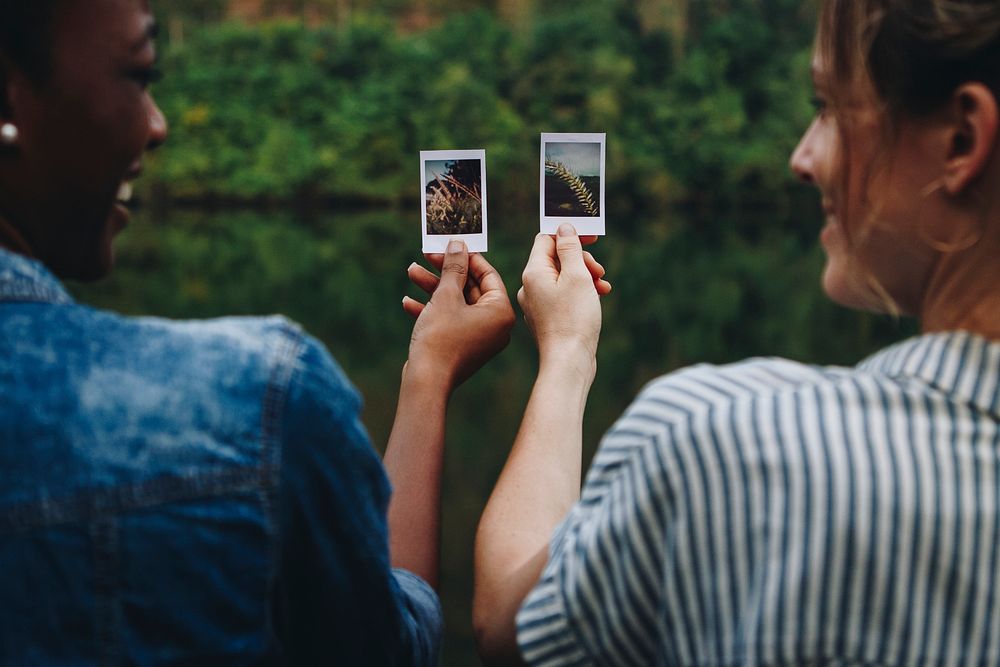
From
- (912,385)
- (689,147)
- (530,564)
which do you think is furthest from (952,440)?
(689,147)

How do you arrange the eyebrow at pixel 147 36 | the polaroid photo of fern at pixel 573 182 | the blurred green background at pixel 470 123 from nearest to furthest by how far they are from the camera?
the eyebrow at pixel 147 36 < the polaroid photo of fern at pixel 573 182 < the blurred green background at pixel 470 123

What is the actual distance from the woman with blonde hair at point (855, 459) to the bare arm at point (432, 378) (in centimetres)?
29

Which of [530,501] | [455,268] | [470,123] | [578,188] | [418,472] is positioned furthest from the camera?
[470,123]

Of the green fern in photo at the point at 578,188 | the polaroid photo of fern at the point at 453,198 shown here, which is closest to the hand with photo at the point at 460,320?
the polaroid photo of fern at the point at 453,198

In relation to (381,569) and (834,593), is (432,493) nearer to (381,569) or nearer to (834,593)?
(381,569)

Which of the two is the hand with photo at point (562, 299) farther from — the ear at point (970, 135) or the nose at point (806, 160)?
the ear at point (970, 135)

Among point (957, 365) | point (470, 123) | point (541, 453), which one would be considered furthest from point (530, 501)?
point (470, 123)

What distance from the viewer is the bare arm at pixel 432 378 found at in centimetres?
121

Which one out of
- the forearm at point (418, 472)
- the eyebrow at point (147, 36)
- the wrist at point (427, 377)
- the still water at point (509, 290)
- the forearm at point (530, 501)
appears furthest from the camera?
the still water at point (509, 290)

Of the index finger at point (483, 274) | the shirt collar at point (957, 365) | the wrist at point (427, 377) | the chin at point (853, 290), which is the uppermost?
the chin at point (853, 290)

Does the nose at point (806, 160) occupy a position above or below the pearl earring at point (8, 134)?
below

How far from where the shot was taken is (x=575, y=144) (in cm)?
174

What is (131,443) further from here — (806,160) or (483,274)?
(483,274)

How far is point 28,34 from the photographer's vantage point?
2.73 feet
